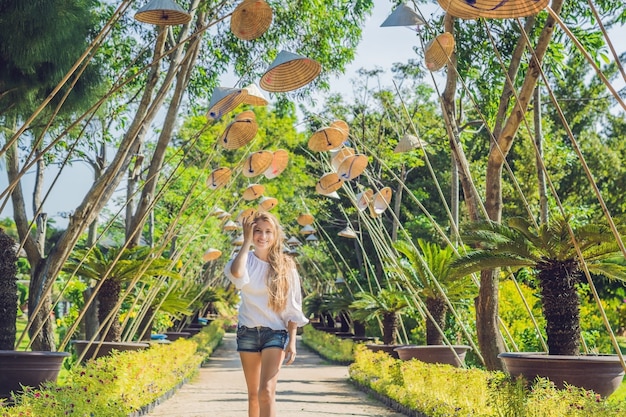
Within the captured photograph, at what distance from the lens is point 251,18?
6.27 metres

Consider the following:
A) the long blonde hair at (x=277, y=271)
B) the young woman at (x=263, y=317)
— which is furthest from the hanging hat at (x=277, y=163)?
the young woman at (x=263, y=317)

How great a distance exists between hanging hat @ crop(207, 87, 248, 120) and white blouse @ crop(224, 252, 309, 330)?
3164 millimetres

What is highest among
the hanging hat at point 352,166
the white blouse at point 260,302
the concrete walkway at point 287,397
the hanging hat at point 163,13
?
the hanging hat at point 163,13

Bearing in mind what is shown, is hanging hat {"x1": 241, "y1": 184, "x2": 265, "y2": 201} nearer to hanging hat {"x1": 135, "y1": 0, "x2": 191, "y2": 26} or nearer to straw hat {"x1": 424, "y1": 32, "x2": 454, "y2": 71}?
straw hat {"x1": 424, "y1": 32, "x2": 454, "y2": 71}

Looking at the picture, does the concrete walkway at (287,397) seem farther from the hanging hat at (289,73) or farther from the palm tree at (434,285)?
the hanging hat at (289,73)

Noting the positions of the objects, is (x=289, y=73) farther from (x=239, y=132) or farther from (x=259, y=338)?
(x=239, y=132)

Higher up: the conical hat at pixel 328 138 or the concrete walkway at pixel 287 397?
the conical hat at pixel 328 138

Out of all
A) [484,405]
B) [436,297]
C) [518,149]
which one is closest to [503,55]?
[436,297]

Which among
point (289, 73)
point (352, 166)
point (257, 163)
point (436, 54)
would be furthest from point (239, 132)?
point (289, 73)

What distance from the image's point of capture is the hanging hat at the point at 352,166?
10665 mm

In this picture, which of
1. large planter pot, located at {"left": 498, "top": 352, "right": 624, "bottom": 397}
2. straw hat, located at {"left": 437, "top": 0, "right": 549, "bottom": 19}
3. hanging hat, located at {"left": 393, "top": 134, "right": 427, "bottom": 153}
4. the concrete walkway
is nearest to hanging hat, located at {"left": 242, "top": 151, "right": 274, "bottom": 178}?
hanging hat, located at {"left": 393, "top": 134, "right": 427, "bottom": 153}

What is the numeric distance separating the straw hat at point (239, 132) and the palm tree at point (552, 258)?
2.78 metres

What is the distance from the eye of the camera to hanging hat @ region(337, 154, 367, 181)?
10.7 meters

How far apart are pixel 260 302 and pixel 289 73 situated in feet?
7.25
